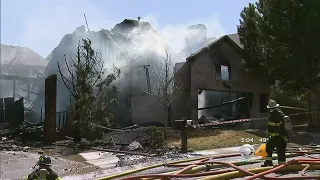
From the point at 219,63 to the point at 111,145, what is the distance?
10.4m

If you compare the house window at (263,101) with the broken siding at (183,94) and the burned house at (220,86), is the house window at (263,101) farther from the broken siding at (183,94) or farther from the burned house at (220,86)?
the broken siding at (183,94)

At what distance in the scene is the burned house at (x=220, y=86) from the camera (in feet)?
63.4

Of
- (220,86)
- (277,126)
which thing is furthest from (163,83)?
(277,126)

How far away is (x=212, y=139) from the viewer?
1342cm

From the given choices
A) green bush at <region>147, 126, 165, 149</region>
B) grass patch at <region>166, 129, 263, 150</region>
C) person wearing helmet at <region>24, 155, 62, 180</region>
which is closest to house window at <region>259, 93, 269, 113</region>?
grass patch at <region>166, 129, 263, 150</region>

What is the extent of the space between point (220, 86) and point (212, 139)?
7.96 metres

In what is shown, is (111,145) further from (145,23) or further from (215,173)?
(145,23)

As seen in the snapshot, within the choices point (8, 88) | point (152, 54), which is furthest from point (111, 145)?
point (8, 88)

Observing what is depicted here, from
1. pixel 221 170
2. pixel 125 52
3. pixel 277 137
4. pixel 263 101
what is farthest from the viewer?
pixel 263 101

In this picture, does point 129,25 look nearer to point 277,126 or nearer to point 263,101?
point 263,101

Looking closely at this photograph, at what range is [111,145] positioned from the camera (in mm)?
12359

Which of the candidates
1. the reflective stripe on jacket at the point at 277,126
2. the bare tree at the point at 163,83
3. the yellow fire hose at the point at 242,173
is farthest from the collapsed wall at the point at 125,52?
the yellow fire hose at the point at 242,173

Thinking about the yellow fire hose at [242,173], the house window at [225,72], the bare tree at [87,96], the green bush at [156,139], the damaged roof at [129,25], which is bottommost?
the yellow fire hose at [242,173]

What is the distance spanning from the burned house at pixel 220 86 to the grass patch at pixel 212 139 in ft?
11.0
